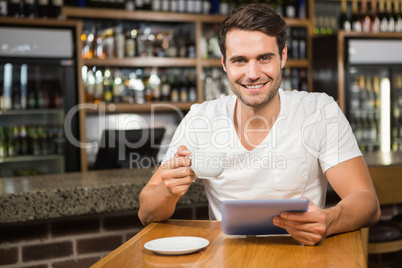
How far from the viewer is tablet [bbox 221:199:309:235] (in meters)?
1.16

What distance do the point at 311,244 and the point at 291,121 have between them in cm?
56

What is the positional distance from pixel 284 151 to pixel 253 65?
0.31 meters

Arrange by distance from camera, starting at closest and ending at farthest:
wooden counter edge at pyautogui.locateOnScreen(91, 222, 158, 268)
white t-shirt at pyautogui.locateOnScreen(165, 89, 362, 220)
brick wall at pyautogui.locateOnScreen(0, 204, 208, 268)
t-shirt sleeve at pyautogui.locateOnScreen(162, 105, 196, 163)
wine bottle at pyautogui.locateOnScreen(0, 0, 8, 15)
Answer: wooden counter edge at pyautogui.locateOnScreen(91, 222, 158, 268) → white t-shirt at pyautogui.locateOnScreen(165, 89, 362, 220) → t-shirt sleeve at pyautogui.locateOnScreen(162, 105, 196, 163) → brick wall at pyautogui.locateOnScreen(0, 204, 208, 268) → wine bottle at pyautogui.locateOnScreen(0, 0, 8, 15)

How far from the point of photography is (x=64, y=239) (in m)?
1.95

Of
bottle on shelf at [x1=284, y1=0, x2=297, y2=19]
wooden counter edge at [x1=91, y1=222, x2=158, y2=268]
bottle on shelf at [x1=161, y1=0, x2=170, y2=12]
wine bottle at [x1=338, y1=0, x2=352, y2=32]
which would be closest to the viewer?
wooden counter edge at [x1=91, y1=222, x2=158, y2=268]

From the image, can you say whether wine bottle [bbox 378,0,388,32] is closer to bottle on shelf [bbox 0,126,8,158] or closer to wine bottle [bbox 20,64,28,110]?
wine bottle [bbox 20,64,28,110]

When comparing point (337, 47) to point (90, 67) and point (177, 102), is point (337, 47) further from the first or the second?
point (90, 67)

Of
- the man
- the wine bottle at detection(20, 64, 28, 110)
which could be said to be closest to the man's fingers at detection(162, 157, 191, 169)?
the man

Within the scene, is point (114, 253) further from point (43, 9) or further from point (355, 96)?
point (355, 96)

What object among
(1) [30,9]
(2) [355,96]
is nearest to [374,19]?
(2) [355,96]

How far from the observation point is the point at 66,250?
1.96 meters

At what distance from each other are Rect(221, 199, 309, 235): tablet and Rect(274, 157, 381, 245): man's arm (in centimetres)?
3

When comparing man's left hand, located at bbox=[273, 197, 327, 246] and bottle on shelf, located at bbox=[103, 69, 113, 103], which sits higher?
bottle on shelf, located at bbox=[103, 69, 113, 103]

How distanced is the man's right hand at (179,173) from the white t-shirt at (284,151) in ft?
0.93
